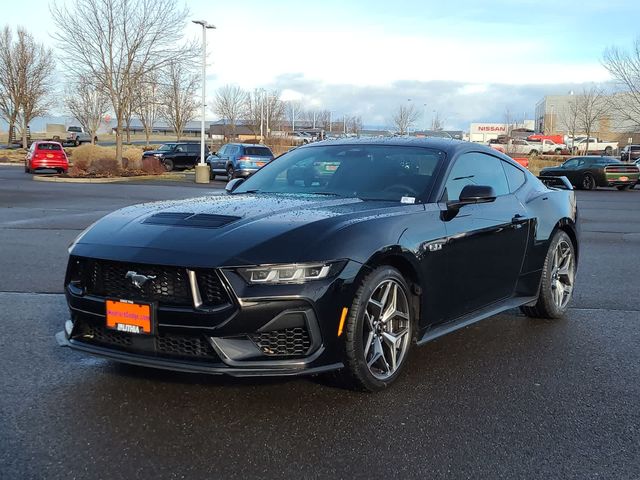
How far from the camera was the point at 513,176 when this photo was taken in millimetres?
5613

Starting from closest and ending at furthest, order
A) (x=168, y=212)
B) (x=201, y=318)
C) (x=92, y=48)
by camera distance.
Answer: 1. (x=201, y=318)
2. (x=168, y=212)
3. (x=92, y=48)

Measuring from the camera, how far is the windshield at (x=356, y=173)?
4672 millimetres

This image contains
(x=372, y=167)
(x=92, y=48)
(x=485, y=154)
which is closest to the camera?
(x=372, y=167)

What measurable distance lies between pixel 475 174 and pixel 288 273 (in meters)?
2.27

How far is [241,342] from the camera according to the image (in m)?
3.40

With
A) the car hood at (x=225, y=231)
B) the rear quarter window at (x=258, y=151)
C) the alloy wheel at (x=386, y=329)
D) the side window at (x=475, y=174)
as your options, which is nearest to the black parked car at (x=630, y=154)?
the rear quarter window at (x=258, y=151)

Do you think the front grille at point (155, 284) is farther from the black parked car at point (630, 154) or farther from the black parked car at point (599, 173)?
the black parked car at point (630, 154)

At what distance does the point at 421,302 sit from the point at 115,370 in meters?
2.01

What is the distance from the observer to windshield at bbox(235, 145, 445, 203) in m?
4.67

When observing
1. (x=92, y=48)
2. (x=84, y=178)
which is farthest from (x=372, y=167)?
(x=92, y=48)

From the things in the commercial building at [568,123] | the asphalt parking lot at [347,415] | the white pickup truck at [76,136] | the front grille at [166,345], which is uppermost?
the commercial building at [568,123]

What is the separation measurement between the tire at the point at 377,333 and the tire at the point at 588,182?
85.0 ft

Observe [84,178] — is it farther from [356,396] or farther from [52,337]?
[356,396]

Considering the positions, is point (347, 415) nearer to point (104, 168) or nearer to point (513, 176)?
point (513, 176)
